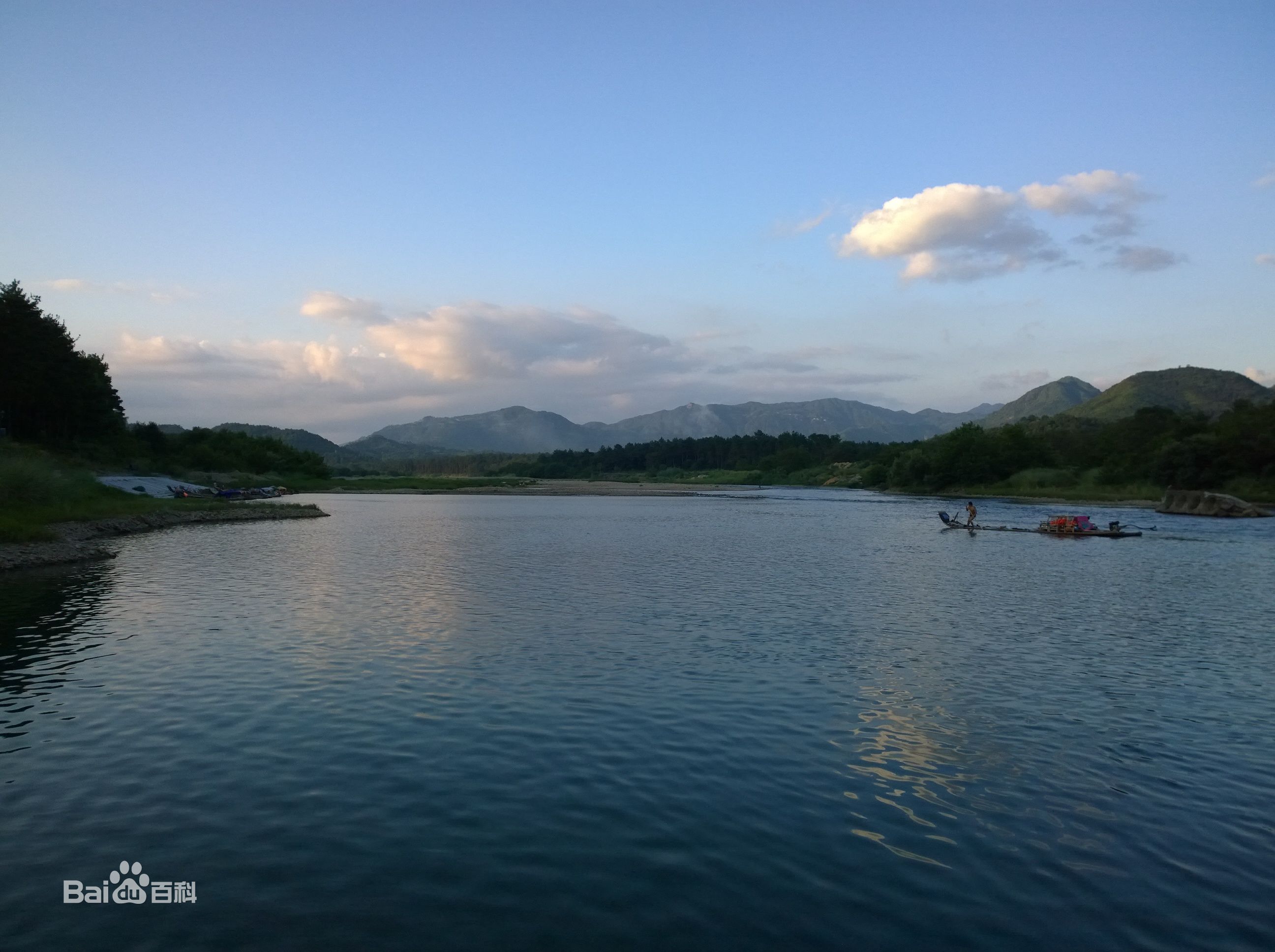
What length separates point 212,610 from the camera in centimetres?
2861

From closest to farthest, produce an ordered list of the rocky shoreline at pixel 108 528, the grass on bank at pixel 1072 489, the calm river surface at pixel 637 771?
the calm river surface at pixel 637 771
the rocky shoreline at pixel 108 528
the grass on bank at pixel 1072 489

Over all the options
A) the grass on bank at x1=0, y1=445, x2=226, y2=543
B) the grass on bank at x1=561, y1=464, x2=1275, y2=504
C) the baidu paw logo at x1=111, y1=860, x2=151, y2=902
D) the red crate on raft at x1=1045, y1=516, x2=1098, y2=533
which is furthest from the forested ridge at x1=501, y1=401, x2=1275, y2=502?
the baidu paw logo at x1=111, y1=860, x2=151, y2=902

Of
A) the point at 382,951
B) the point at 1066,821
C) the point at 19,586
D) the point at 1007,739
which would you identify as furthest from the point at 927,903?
the point at 19,586

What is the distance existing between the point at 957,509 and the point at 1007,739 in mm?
93409

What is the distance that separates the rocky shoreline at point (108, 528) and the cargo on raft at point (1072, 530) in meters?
63.9

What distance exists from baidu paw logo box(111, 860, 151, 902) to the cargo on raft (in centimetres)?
6809

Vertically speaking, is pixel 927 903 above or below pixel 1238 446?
below

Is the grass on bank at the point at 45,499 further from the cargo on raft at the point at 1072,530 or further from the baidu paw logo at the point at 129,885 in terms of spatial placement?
the cargo on raft at the point at 1072,530

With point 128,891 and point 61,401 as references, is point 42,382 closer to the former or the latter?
point 61,401

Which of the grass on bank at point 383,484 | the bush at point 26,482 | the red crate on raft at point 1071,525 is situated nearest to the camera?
the bush at point 26,482

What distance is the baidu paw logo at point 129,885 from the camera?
9531 millimetres

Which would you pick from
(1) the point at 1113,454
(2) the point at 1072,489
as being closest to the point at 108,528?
(2) the point at 1072,489

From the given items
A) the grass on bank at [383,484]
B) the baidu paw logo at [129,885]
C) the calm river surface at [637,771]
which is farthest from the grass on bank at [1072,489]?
the baidu paw logo at [129,885]

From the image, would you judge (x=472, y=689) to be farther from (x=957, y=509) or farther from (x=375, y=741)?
(x=957, y=509)
